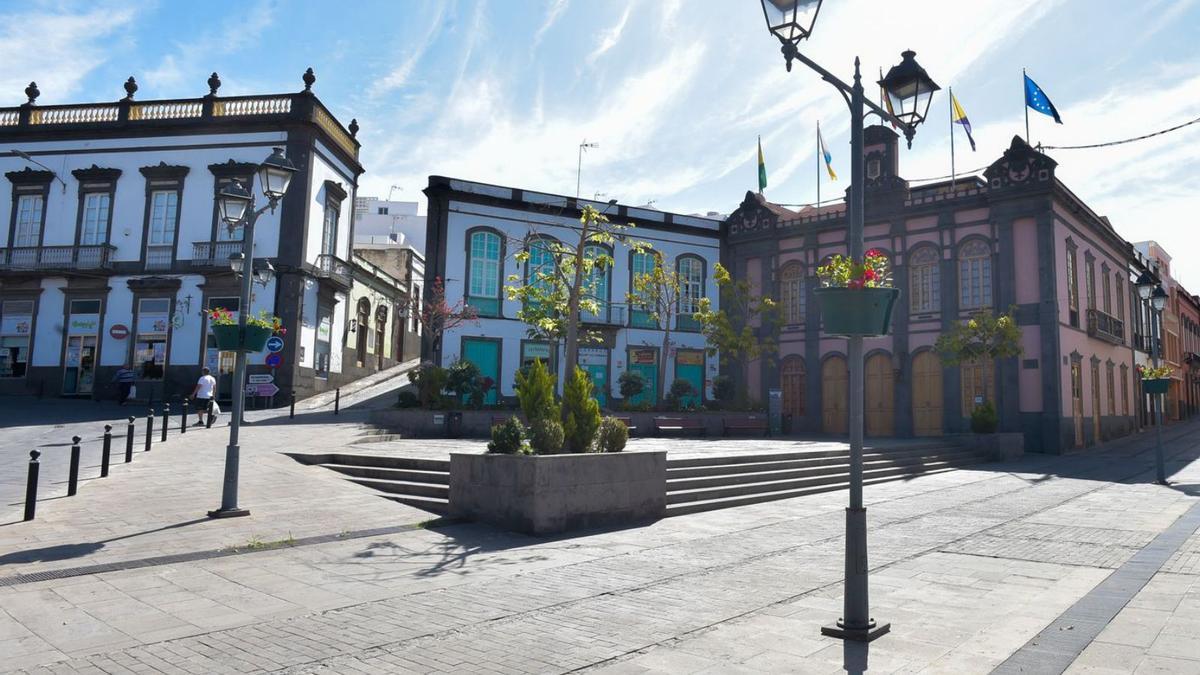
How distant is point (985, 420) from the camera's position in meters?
21.0

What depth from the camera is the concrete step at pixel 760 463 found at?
12672 mm

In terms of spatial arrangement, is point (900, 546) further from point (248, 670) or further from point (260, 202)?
point (260, 202)

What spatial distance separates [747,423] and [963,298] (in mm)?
7995

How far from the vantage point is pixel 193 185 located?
2686cm

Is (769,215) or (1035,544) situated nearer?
(1035,544)

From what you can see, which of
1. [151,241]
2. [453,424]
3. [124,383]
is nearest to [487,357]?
[453,424]

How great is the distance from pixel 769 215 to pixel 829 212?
229 cm

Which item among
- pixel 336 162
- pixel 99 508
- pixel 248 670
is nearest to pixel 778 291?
pixel 336 162

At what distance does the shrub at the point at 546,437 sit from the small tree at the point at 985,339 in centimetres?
1569

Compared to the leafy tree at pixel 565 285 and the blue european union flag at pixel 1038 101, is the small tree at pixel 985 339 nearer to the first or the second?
the blue european union flag at pixel 1038 101

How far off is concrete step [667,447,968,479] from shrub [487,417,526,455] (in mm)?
2975

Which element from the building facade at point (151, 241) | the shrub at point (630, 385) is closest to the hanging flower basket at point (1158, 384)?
the shrub at point (630, 385)

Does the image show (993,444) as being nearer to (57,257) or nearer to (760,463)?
(760,463)

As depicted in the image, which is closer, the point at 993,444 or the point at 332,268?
the point at 993,444
